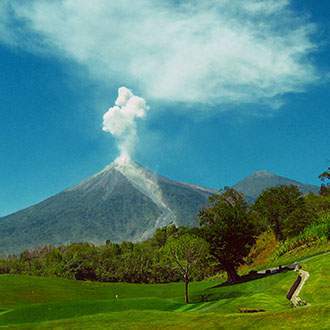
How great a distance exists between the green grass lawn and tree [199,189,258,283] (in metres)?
8.00

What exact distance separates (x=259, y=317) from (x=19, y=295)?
69.6 metres

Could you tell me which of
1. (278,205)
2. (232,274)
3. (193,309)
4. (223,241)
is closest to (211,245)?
(223,241)

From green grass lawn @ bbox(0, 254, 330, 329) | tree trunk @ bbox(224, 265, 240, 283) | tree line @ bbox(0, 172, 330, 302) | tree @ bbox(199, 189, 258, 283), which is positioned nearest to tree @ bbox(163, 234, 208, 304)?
tree line @ bbox(0, 172, 330, 302)

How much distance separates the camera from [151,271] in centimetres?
16612

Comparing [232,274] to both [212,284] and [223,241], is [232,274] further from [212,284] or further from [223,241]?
[212,284]

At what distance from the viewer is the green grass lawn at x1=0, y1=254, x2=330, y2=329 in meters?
36.1

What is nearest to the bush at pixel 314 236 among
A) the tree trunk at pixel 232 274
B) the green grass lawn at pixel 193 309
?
the tree trunk at pixel 232 274

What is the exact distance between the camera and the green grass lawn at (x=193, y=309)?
36094 millimetres

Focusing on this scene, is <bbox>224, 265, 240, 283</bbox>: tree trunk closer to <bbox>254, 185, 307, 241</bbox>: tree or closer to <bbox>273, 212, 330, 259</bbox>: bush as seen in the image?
<bbox>273, 212, 330, 259</bbox>: bush

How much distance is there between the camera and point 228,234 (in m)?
90.3

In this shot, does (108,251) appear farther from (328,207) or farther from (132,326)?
(132,326)

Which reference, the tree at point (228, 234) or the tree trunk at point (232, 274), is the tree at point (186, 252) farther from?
the tree trunk at point (232, 274)

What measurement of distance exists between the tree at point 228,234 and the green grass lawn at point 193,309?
8.00m

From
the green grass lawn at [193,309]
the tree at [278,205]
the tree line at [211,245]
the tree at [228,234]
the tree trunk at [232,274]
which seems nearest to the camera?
the green grass lawn at [193,309]
